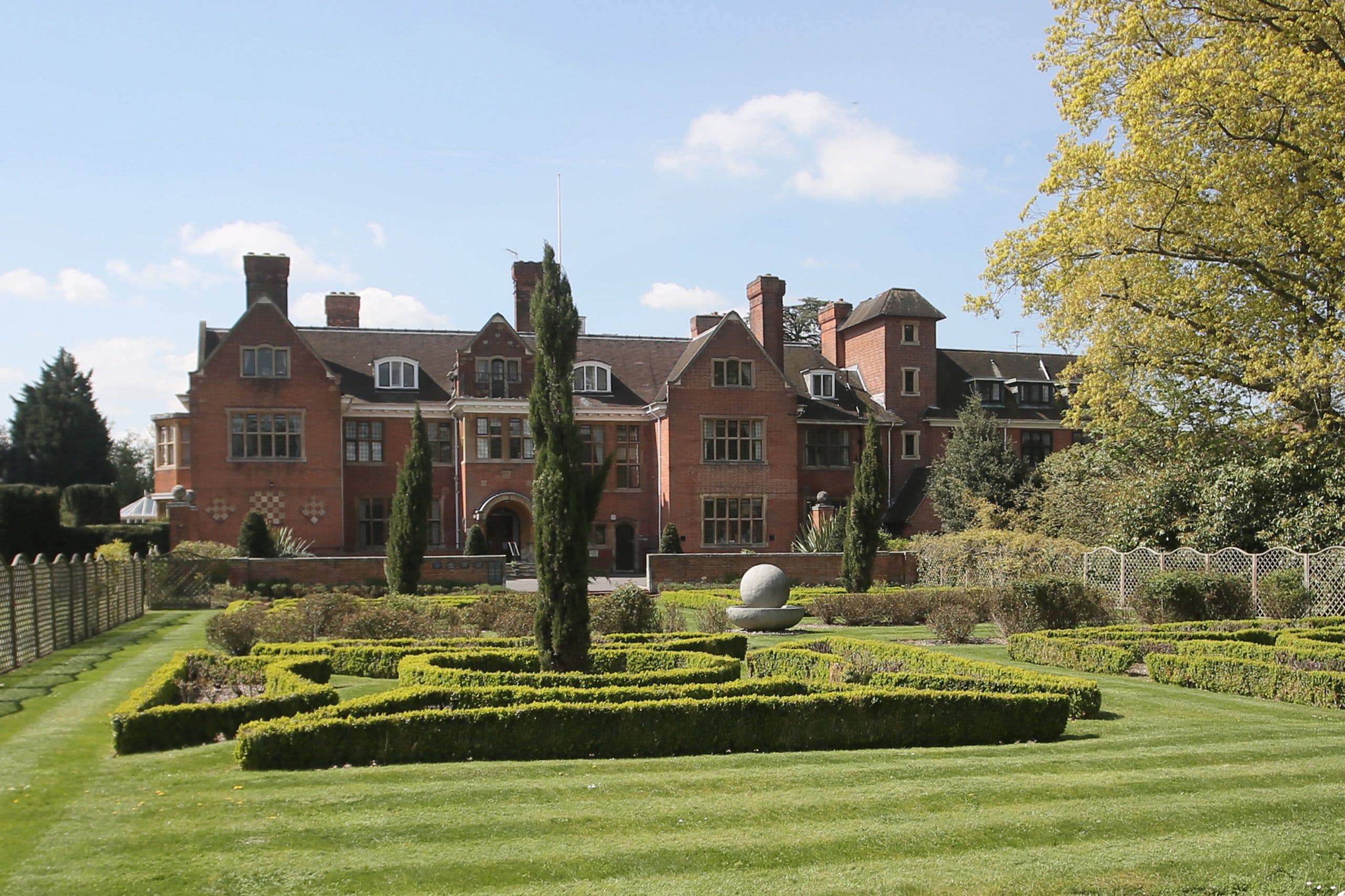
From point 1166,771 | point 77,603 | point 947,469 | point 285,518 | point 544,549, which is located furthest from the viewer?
point 947,469

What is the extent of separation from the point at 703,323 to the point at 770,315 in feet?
12.0

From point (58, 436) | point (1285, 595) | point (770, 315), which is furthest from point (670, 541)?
point (58, 436)

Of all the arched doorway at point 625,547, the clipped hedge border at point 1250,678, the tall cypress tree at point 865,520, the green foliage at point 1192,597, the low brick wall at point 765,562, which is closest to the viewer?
the clipped hedge border at point 1250,678

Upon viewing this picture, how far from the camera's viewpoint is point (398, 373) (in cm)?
4184

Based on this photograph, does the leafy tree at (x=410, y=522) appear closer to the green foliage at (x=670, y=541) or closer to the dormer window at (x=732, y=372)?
the green foliage at (x=670, y=541)

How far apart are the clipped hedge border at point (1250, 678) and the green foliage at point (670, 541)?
24.0m

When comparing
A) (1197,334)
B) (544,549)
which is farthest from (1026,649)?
(1197,334)

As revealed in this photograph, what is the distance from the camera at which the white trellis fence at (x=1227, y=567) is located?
2264 centimetres

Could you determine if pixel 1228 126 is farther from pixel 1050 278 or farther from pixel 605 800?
pixel 605 800

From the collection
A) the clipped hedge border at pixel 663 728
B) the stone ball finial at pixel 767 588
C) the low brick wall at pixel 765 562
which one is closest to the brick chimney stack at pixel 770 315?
the low brick wall at pixel 765 562

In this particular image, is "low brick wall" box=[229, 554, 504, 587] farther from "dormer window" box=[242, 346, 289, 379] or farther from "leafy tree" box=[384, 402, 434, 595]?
"dormer window" box=[242, 346, 289, 379]

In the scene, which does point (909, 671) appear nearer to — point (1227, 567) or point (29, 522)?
point (1227, 567)

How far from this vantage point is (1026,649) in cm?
1777

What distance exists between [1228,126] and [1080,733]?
1459cm
